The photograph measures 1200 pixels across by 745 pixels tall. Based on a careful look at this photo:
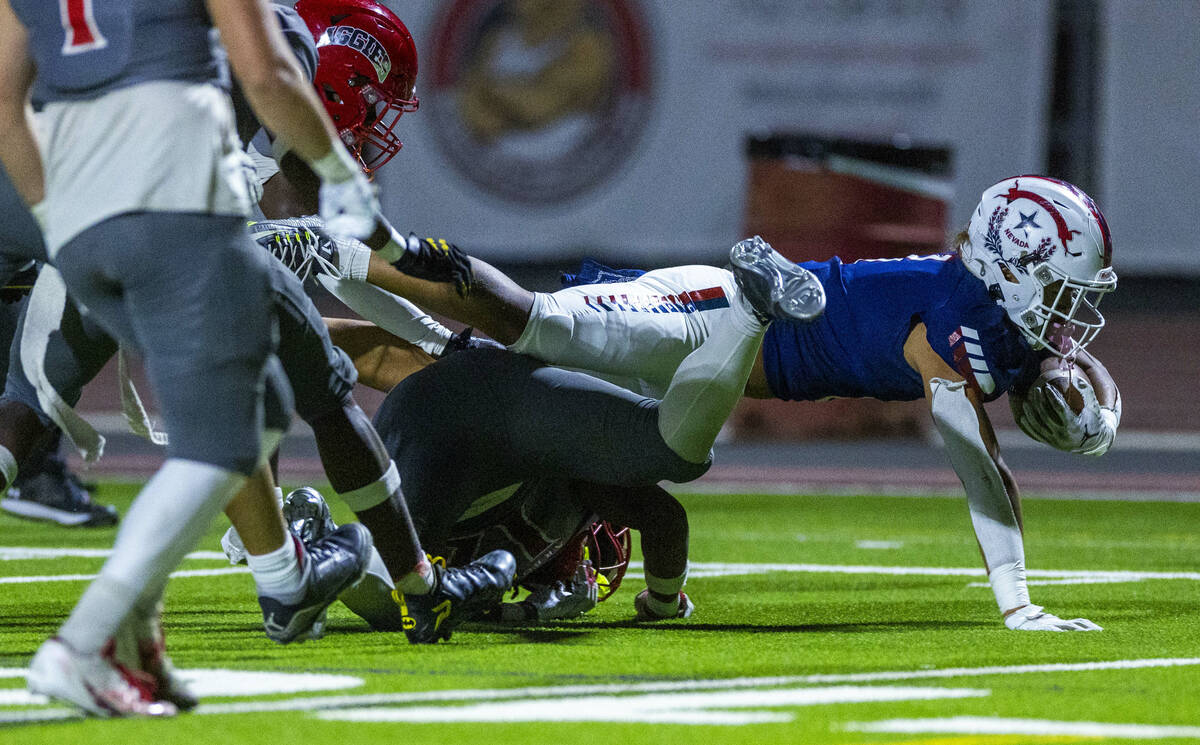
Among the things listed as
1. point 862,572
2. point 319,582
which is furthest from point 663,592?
point 862,572

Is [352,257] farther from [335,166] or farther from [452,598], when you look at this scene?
[335,166]

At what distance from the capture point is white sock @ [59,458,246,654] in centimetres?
326

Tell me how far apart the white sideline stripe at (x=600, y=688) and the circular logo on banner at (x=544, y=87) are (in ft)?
39.8

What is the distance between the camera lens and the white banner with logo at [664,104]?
15.6 m

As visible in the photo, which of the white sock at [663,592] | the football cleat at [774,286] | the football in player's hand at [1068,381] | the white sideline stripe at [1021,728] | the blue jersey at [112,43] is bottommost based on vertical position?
the white sock at [663,592]

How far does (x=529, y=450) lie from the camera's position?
4941 millimetres

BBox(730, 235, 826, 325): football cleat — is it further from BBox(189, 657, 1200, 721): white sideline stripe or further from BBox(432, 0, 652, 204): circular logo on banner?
BBox(432, 0, 652, 204): circular logo on banner

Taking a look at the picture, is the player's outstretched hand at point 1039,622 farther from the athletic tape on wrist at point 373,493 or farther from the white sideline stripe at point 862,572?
the athletic tape on wrist at point 373,493

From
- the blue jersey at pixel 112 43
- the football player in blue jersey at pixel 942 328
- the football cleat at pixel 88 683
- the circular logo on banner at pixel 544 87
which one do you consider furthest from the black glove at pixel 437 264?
the circular logo on banner at pixel 544 87

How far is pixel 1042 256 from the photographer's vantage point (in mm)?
5172

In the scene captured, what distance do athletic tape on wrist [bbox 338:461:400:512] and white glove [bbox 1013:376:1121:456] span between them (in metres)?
1.82

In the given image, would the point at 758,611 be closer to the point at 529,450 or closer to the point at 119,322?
the point at 529,450

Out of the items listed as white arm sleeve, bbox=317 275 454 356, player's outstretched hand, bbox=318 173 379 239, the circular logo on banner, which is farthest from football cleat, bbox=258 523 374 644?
the circular logo on banner

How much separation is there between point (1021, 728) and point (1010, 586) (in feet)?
5.89
